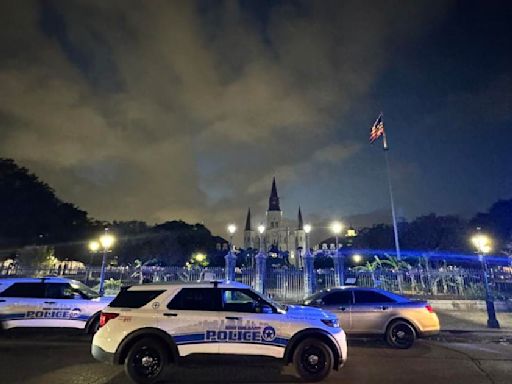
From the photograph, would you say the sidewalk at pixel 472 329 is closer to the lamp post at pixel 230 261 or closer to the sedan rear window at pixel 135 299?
the sedan rear window at pixel 135 299

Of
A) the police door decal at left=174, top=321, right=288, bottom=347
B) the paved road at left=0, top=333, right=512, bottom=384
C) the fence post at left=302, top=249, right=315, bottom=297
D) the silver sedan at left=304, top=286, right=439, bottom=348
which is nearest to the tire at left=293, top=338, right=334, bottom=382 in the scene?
the paved road at left=0, top=333, right=512, bottom=384

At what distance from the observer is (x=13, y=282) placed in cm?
964

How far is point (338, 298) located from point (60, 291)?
8.63m

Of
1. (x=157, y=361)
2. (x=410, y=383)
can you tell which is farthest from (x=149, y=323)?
(x=410, y=383)

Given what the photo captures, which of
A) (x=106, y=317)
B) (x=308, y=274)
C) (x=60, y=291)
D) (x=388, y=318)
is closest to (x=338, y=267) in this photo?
(x=308, y=274)

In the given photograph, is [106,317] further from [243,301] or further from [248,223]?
[248,223]

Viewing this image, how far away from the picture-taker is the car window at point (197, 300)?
20.2 ft

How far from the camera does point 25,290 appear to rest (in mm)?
9508

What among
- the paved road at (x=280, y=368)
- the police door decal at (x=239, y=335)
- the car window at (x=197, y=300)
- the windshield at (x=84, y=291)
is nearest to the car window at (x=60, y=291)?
the windshield at (x=84, y=291)

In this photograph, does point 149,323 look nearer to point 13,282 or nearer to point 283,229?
point 13,282

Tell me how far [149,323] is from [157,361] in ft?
2.38

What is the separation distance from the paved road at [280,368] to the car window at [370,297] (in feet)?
4.10

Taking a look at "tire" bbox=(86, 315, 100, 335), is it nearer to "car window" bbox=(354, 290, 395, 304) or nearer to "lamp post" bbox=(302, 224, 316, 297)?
"car window" bbox=(354, 290, 395, 304)

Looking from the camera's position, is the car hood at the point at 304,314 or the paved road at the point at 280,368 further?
the car hood at the point at 304,314
